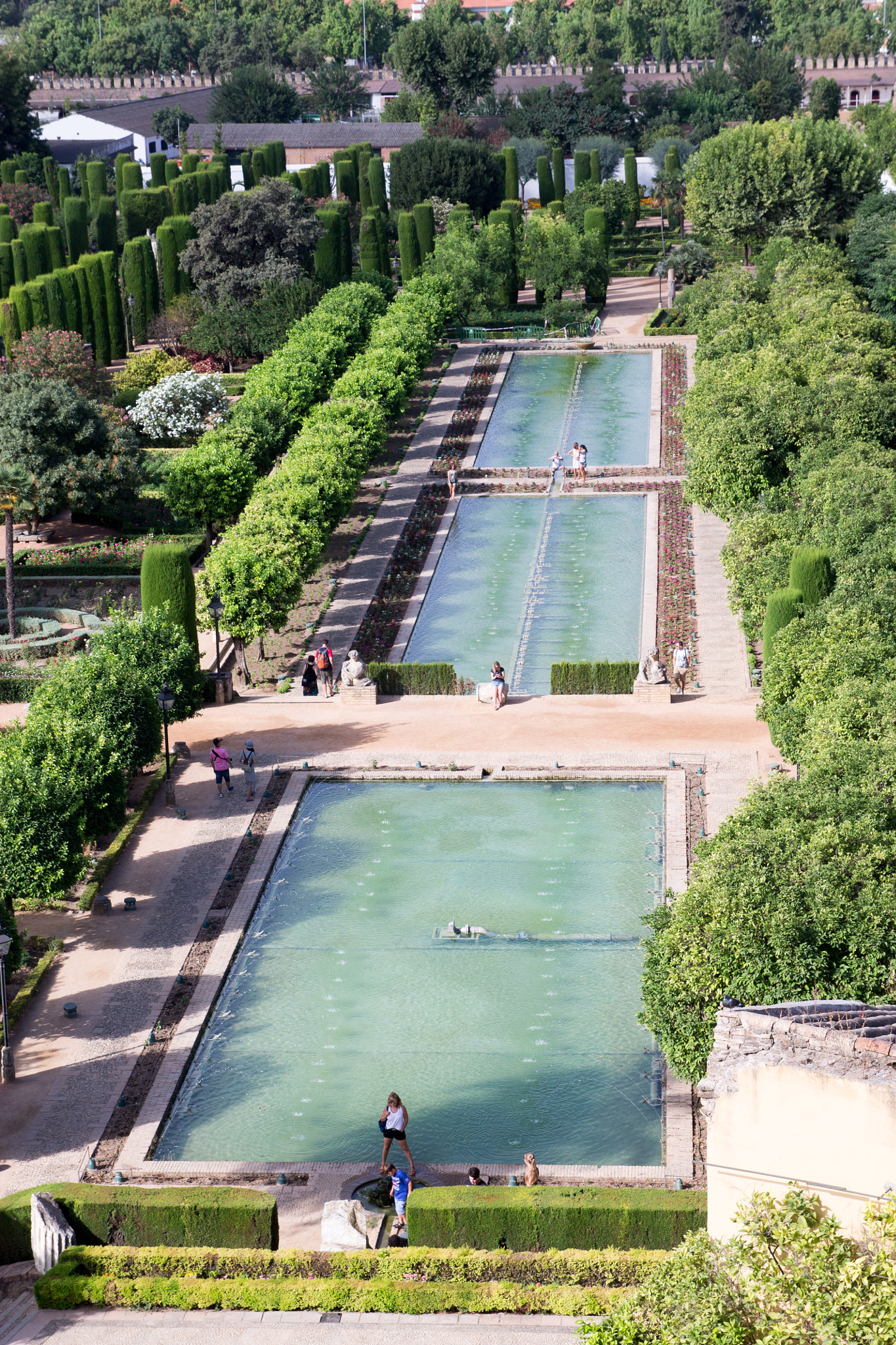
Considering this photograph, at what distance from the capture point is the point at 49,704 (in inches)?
1348

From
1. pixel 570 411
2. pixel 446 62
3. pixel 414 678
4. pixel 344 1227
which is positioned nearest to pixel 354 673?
pixel 414 678

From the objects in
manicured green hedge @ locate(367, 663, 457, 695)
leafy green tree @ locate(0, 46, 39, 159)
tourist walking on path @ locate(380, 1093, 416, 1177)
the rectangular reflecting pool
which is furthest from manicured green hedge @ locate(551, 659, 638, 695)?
leafy green tree @ locate(0, 46, 39, 159)

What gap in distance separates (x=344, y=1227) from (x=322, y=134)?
10775 centimetres

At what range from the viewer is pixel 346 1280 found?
70.9 ft

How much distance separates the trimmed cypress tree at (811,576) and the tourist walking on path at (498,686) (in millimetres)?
7305

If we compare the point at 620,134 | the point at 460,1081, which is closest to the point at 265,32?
the point at 620,134

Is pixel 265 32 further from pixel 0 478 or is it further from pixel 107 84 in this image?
pixel 0 478

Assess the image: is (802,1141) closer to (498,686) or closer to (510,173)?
(498,686)

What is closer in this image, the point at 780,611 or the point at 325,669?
the point at 780,611

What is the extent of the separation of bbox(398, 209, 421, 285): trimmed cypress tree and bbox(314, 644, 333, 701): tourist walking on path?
48.9 m

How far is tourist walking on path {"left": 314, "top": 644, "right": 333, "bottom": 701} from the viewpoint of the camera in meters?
42.6

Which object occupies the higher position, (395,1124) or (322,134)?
(322,134)

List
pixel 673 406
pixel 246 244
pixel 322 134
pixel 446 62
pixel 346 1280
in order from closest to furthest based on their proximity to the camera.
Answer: pixel 346 1280, pixel 673 406, pixel 246 244, pixel 322 134, pixel 446 62

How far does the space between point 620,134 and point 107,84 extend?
202ft
